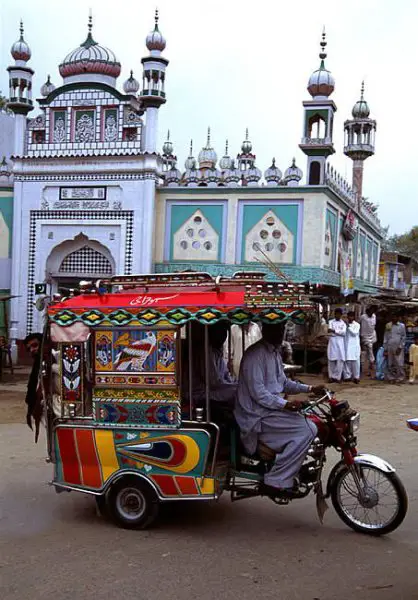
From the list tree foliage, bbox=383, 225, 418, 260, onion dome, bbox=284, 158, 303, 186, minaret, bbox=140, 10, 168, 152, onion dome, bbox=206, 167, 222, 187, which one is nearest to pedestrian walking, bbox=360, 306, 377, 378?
onion dome, bbox=284, 158, 303, 186

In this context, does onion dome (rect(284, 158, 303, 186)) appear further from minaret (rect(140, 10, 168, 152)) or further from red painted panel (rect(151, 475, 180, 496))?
red painted panel (rect(151, 475, 180, 496))

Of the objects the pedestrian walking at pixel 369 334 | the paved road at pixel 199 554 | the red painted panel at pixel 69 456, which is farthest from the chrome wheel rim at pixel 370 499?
the pedestrian walking at pixel 369 334

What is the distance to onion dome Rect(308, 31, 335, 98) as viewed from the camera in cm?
1730

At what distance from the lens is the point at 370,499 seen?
17.9ft

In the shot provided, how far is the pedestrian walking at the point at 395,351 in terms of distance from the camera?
1684cm

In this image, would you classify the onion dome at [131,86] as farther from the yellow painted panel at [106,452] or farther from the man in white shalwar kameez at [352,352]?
the yellow painted panel at [106,452]

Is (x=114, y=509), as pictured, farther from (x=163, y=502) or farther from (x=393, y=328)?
(x=393, y=328)

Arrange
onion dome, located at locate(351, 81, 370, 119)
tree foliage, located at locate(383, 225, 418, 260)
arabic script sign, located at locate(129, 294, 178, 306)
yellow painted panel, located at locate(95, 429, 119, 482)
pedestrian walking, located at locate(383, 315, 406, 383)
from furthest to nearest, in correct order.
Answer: tree foliage, located at locate(383, 225, 418, 260)
onion dome, located at locate(351, 81, 370, 119)
pedestrian walking, located at locate(383, 315, 406, 383)
yellow painted panel, located at locate(95, 429, 119, 482)
arabic script sign, located at locate(129, 294, 178, 306)

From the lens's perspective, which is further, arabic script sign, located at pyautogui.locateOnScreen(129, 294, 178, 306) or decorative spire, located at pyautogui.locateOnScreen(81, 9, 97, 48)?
decorative spire, located at pyautogui.locateOnScreen(81, 9, 97, 48)

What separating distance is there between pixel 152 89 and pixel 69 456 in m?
13.1

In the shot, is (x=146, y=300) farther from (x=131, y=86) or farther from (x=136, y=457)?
(x=131, y=86)

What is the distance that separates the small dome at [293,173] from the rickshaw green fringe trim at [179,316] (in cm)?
1193

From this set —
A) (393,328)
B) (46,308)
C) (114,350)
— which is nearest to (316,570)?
(114,350)

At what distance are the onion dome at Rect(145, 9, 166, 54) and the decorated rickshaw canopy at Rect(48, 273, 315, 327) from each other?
13.0 m
